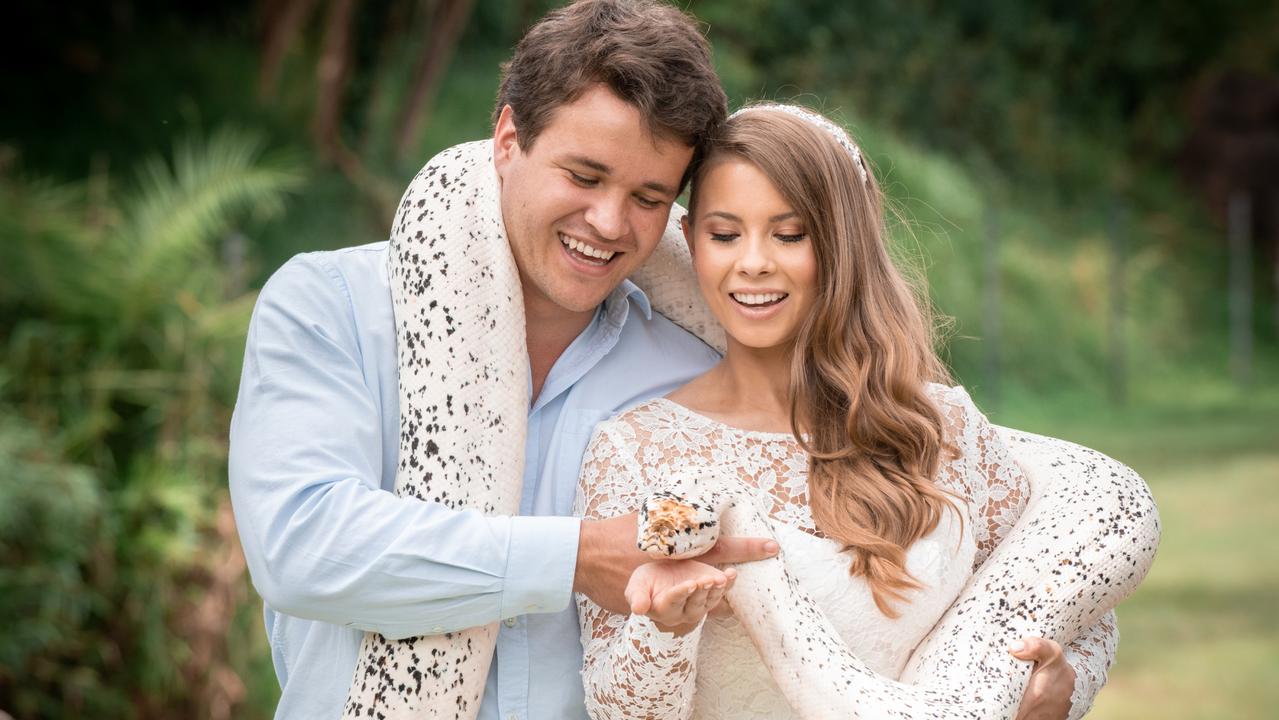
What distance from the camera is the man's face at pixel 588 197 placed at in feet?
8.71

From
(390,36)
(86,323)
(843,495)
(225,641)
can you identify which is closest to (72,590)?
(225,641)

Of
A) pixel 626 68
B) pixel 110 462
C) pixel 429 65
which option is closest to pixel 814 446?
pixel 626 68

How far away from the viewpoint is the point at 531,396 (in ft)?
9.29

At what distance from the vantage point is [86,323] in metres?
5.17

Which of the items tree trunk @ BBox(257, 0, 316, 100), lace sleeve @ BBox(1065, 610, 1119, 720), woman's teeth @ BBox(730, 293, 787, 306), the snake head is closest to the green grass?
lace sleeve @ BBox(1065, 610, 1119, 720)

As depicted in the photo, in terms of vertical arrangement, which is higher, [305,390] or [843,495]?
[305,390]

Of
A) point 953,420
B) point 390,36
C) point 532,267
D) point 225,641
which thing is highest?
point 390,36

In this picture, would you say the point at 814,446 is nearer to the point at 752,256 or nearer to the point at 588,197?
the point at 752,256

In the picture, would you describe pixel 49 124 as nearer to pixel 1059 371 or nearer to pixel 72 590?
pixel 72 590

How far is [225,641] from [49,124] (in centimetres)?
560

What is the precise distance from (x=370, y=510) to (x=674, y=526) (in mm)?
575

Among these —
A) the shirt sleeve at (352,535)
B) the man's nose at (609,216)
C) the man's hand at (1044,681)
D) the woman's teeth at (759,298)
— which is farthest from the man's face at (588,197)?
the man's hand at (1044,681)

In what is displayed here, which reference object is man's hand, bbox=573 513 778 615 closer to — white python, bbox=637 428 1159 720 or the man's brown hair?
white python, bbox=637 428 1159 720

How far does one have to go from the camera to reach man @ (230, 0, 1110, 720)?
2.38m
